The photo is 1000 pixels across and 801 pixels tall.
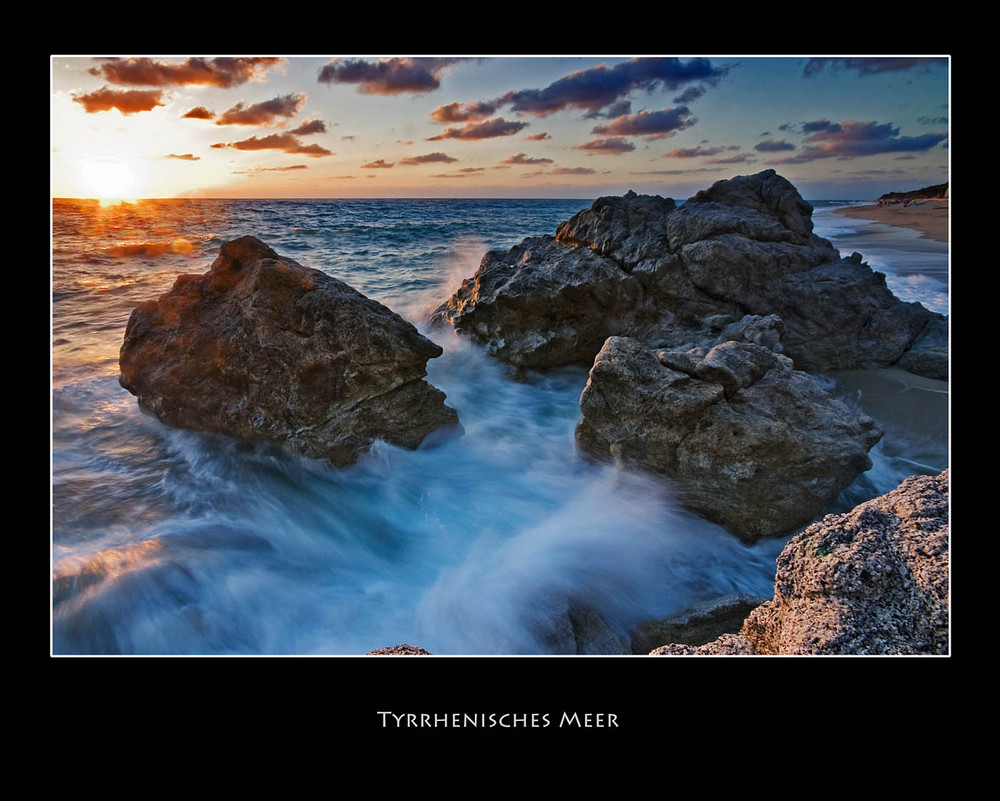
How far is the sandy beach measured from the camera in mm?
3346

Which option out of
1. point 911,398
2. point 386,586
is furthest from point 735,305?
point 386,586

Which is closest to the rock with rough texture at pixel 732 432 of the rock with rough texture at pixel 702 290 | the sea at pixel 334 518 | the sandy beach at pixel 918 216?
the sea at pixel 334 518

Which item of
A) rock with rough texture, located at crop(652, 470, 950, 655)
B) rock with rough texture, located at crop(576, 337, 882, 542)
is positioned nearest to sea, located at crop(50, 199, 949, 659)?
rock with rough texture, located at crop(576, 337, 882, 542)

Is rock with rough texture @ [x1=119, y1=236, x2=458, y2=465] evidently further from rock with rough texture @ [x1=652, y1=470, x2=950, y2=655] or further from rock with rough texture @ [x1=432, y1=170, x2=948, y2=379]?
rock with rough texture @ [x1=652, y1=470, x2=950, y2=655]

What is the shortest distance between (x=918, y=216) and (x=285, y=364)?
18.3 feet

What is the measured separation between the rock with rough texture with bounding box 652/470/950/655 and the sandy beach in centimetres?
199

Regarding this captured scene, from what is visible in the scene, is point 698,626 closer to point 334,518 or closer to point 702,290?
point 334,518

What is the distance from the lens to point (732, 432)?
4137 millimetres

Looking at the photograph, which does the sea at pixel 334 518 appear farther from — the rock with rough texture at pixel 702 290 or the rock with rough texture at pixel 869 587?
the rock with rough texture at pixel 869 587

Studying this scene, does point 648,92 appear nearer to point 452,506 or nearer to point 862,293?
point 452,506

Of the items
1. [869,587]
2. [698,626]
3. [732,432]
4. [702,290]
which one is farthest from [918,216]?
[698,626]

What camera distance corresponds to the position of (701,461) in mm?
4211
